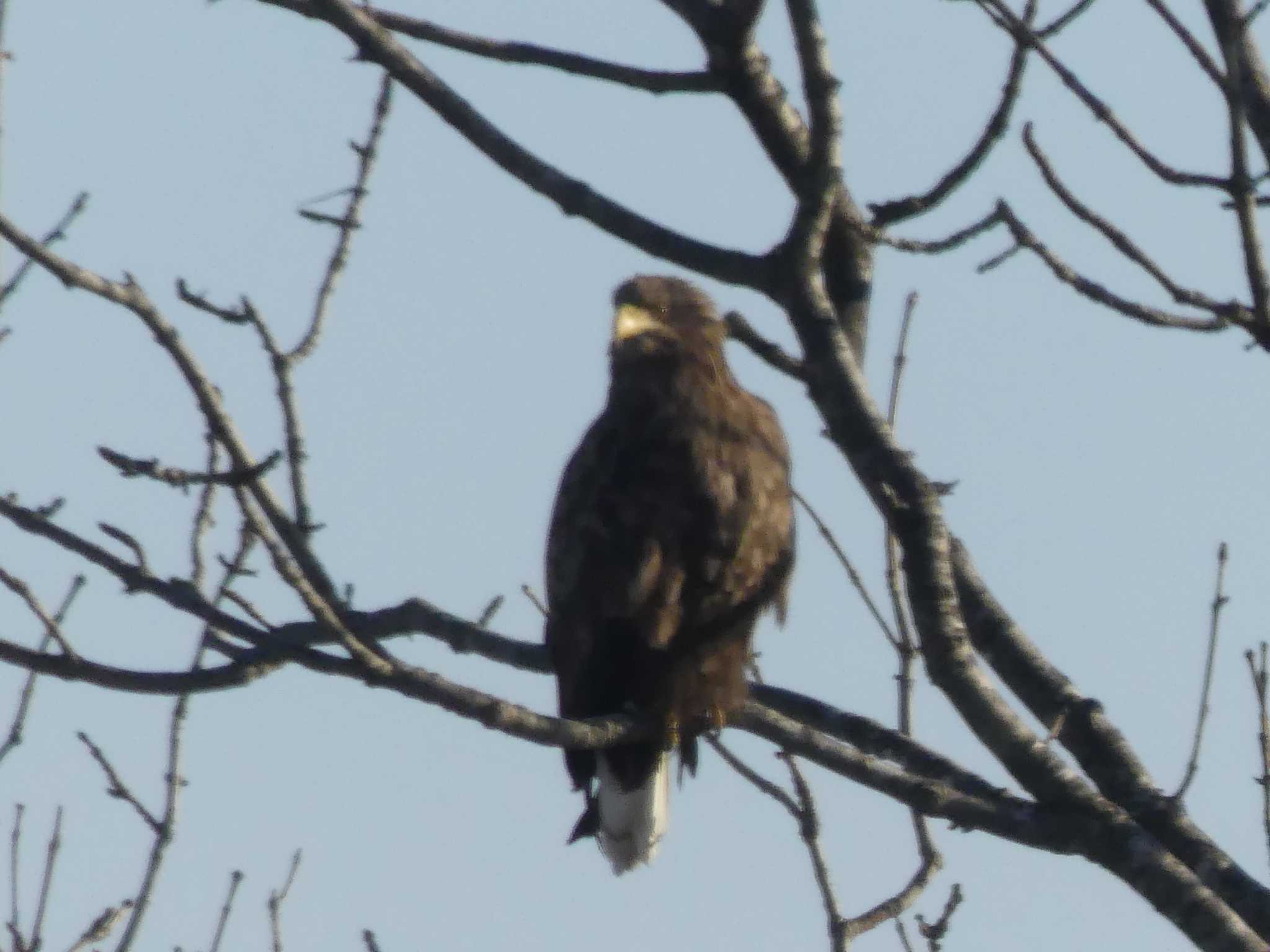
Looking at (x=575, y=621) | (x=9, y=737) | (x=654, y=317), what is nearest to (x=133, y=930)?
(x=9, y=737)

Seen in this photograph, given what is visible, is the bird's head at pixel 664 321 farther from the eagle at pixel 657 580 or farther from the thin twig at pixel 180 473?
the thin twig at pixel 180 473

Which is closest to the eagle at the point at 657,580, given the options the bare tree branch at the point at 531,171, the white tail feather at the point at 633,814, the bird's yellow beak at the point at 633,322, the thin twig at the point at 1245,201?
the white tail feather at the point at 633,814

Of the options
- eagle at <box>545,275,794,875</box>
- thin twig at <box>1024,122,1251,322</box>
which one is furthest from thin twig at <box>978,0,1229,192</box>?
eagle at <box>545,275,794,875</box>

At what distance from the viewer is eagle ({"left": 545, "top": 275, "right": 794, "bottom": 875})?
4.10 metres

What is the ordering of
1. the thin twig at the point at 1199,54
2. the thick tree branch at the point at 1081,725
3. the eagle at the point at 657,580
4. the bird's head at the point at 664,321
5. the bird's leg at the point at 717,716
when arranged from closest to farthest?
the thin twig at the point at 1199,54
the thick tree branch at the point at 1081,725
the bird's leg at the point at 717,716
the eagle at the point at 657,580
the bird's head at the point at 664,321

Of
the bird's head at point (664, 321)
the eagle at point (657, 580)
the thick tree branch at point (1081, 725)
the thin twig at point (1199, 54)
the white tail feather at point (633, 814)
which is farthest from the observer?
the bird's head at point (664, 321)

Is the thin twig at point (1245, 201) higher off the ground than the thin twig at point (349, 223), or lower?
lower

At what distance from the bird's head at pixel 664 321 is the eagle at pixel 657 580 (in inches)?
10.4

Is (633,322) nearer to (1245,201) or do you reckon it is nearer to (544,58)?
(544,58)

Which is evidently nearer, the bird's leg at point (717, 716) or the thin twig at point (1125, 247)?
the thin twig at point (1125, 247)

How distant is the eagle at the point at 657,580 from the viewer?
4.10m

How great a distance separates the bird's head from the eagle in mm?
264

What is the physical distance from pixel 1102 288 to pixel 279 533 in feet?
4.17

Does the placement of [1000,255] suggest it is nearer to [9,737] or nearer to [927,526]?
[927,526]
